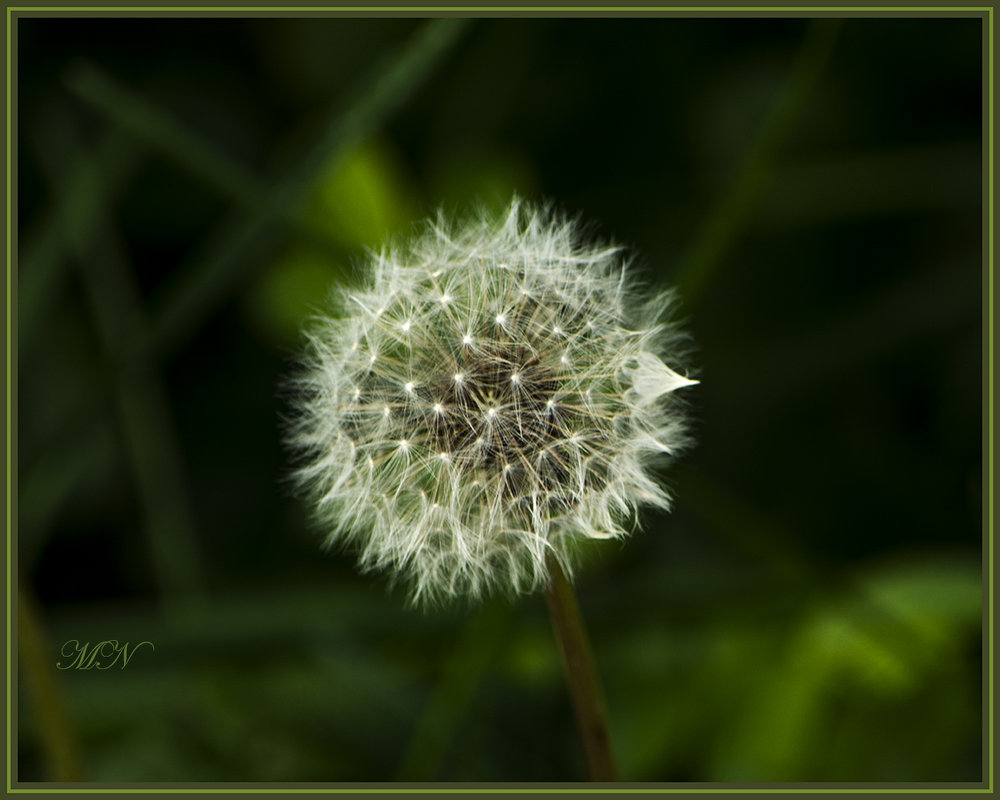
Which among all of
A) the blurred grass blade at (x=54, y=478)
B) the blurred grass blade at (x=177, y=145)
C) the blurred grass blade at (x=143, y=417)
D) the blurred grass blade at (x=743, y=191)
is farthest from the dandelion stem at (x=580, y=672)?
the blurred grass blade at (x=54, y=478)

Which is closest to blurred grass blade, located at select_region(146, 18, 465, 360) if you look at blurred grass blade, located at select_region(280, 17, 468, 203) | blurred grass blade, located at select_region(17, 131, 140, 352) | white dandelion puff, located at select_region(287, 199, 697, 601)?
blurred grass blade, located at select_region(280, 17, 468, 203)

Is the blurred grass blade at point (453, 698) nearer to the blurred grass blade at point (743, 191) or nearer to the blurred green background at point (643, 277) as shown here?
the blurred green background at point (643, 277)

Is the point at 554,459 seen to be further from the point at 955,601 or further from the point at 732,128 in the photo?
the point at 732,128

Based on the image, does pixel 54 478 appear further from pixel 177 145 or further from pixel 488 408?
pixel 488 408
